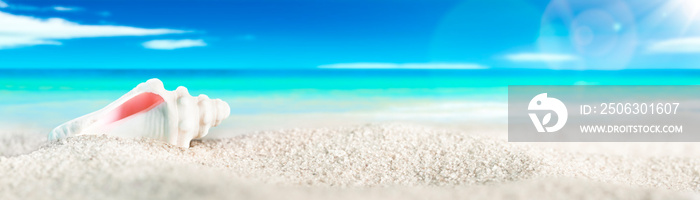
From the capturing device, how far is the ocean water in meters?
8.12

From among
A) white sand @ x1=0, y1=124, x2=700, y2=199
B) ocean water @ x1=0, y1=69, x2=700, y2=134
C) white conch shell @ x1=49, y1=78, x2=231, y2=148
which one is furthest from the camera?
ocean water @ x1=0, y1=69, x2=700, y2=134

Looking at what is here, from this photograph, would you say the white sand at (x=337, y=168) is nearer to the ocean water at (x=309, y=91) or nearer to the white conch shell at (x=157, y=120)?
the white conch shell at (x=157, y=120)

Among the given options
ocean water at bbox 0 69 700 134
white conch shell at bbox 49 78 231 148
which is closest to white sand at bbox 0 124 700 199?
white conch shell at bbox 49 78 231 148

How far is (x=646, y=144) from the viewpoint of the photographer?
16.7 ft

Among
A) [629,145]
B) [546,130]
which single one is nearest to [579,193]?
[629,145]

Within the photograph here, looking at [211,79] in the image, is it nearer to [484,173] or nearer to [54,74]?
[54,74]

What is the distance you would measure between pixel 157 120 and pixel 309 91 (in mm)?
8689

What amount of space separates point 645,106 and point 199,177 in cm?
981

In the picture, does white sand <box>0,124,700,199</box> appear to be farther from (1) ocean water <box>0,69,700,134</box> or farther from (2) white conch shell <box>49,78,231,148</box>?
(1) ocean water <box>0,69,700,134</box>

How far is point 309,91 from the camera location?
1225 centimetres

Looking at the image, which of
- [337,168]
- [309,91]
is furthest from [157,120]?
[309,91]

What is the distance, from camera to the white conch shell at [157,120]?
3.57 metres

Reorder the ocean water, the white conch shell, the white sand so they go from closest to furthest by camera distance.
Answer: the white sand
the white conch shell
the ocean water

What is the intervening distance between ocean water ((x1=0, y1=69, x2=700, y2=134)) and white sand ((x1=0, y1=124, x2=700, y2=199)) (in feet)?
6.64
